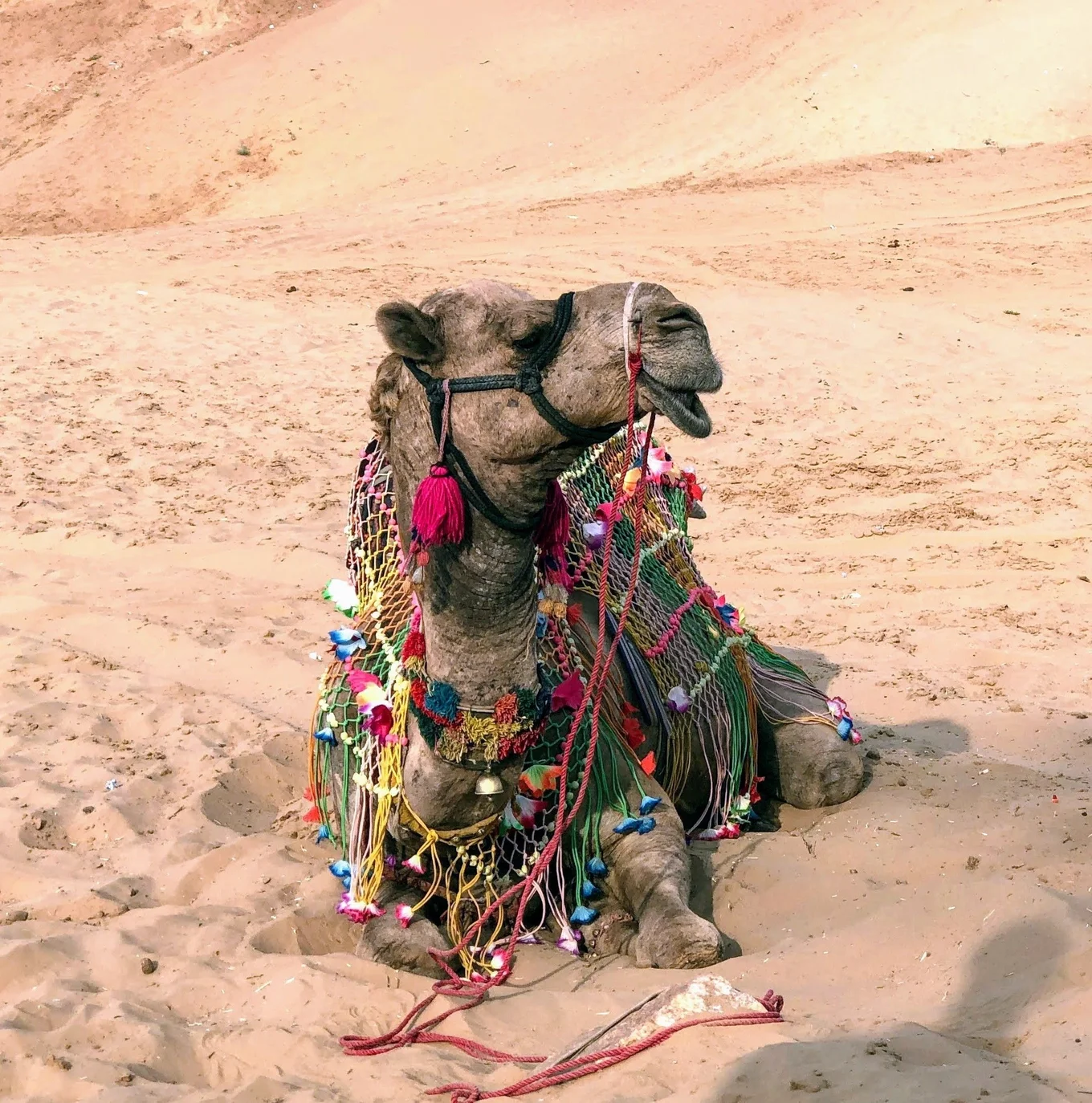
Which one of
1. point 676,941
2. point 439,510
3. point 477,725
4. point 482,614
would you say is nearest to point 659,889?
point 676,941

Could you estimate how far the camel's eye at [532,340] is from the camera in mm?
3715

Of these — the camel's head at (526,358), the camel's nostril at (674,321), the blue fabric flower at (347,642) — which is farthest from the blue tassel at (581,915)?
the camel's nostril at (674,321)

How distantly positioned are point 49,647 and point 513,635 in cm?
407

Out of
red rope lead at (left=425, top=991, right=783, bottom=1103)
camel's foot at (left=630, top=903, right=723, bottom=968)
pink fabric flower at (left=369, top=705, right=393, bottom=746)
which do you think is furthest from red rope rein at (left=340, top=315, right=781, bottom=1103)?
pink fabric flower at (left=369, top=705, right=393, bottom=746)

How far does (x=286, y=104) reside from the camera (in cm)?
2370

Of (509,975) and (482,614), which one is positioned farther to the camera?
(509,975)

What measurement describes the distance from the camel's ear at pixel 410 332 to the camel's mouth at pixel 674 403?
53cm

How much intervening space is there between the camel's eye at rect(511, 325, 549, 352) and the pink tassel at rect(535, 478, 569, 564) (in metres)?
0.34

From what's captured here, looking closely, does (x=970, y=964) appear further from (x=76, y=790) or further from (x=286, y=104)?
(x=286, y=104)

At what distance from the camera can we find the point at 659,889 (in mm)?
4418

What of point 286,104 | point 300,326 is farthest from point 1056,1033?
point 286,104

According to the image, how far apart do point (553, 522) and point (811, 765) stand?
79.7 inches

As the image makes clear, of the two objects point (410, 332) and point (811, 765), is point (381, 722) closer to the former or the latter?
point (410, 332)

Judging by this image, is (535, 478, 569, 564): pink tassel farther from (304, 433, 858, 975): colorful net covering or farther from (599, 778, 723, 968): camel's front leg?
(599, 778, 723, 968): camel's front leg
